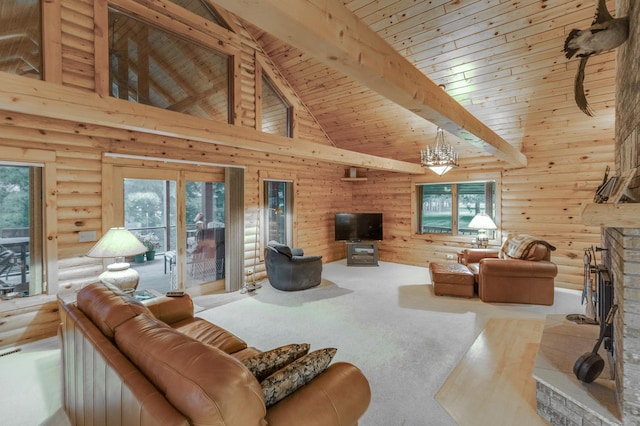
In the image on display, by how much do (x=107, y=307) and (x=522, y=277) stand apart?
16.0ft

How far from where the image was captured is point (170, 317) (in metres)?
2.65

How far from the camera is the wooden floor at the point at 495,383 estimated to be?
84.0 inches

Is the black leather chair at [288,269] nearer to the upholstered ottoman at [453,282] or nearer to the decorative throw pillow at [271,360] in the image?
the upholstered ottoman at [453,282]

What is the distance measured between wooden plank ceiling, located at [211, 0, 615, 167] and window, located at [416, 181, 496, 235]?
745mm

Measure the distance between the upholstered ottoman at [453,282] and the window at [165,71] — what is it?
412 centimetres

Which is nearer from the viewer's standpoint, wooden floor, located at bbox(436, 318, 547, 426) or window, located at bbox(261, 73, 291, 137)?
wooden floor, located at bbox(436, 318, 547, 426)

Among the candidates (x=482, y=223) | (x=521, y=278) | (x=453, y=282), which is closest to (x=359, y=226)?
(x=482, y=223)

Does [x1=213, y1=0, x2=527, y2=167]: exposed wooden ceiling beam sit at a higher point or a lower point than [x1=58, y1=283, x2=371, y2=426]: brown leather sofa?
higher

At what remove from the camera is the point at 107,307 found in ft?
5.80

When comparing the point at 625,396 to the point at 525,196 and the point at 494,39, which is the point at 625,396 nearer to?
the point at 494,39

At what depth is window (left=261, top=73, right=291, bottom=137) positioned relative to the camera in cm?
554

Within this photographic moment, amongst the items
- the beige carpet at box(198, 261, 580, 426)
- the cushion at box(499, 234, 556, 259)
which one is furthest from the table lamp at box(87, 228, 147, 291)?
the cushion at box(499, 234, 556, 259)

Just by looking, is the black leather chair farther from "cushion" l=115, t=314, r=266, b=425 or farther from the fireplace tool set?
"cushion" l=115, t=314, r=266, b=425

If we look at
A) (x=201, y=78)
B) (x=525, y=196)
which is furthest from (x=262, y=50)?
(x=525, y=196)
